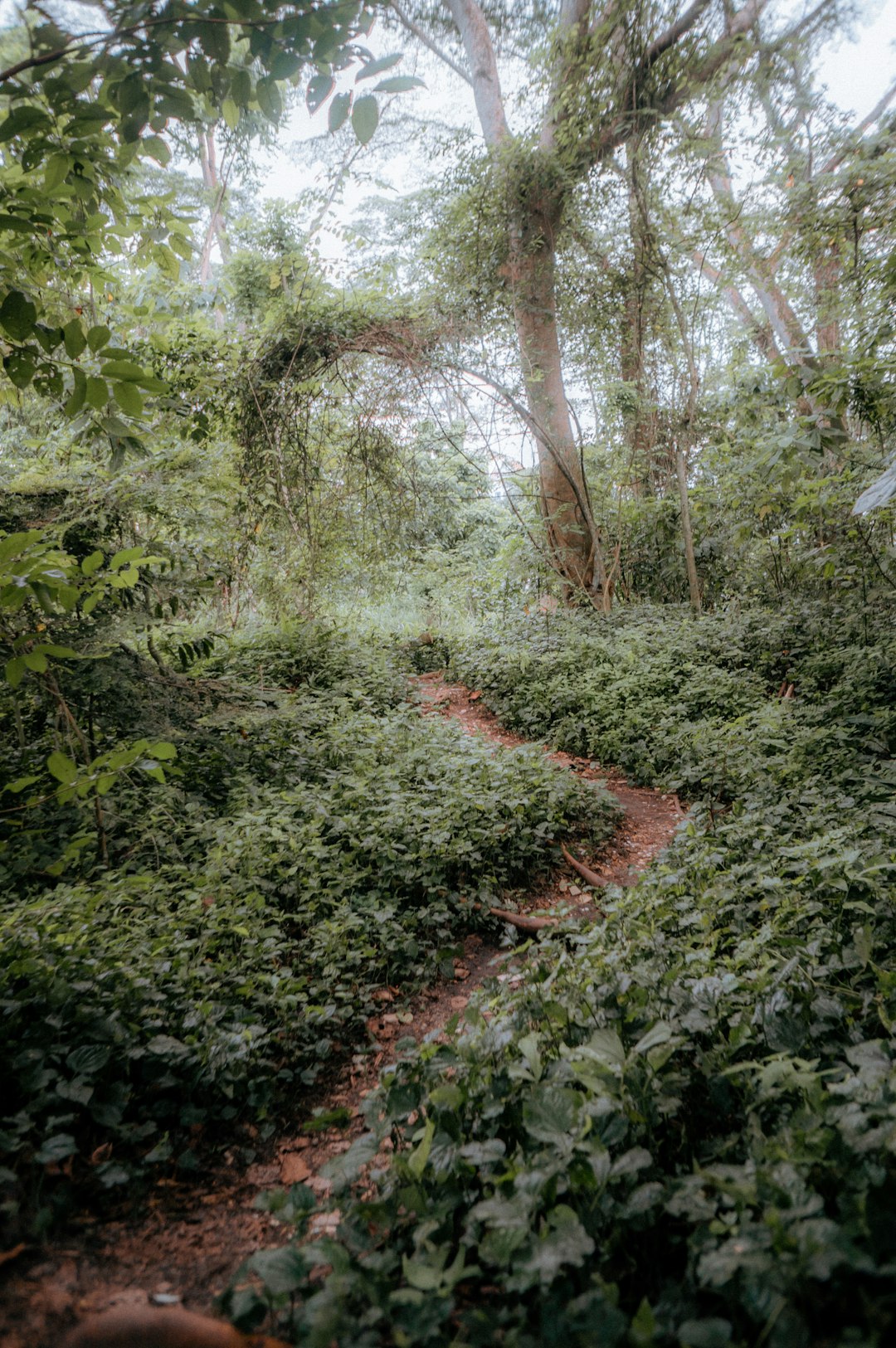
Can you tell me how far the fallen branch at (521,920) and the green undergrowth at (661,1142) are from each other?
403 millimetres

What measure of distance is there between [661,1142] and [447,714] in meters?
6.12

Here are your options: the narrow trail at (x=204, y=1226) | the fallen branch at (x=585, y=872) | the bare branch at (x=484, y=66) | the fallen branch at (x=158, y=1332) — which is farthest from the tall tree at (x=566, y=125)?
the fallen branch at (x=158, y=1332)

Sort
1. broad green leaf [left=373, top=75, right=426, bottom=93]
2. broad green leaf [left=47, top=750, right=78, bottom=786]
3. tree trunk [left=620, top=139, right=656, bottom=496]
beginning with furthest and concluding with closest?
tree trunk [left=620, top=139, right=656, bottom=496] → broad green leaf [left=47, top=750, right=78, bottom=786] → broad green leaf [left=373, top=75, right=426, bottom=93]

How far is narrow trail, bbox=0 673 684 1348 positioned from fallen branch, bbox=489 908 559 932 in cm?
16

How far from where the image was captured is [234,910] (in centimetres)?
324

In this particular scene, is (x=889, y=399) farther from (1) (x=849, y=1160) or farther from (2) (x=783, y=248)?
(1) (x=849, y=1160)

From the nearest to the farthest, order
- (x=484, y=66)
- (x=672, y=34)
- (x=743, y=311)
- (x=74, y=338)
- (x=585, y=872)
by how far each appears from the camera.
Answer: (x=74, y=338) → (x=585, y=872) → (x=672, y=34) → (x=484, y=66) → (x=743, y=311)

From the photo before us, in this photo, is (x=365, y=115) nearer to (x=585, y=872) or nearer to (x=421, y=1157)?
(x=421, y=1157)

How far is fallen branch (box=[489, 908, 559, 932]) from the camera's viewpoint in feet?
12.3

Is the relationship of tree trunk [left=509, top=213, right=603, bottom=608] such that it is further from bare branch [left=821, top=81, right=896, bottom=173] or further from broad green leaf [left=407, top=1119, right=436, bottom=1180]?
broad green leaf [left=407, top=1119, right=436, bottom=1180]

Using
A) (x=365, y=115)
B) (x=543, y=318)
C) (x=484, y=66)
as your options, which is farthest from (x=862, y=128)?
(x=365, y=115)

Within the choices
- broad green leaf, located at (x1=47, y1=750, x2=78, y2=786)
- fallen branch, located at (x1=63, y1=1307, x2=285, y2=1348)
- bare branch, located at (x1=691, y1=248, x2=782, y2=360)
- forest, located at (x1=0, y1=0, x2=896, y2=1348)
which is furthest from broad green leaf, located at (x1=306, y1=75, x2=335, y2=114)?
bare branch, located at (x1=691, y1=248, x2=782, y2=360)

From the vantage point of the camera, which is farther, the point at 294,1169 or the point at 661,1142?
the point at 294,1169

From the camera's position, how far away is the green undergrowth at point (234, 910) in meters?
2.12
